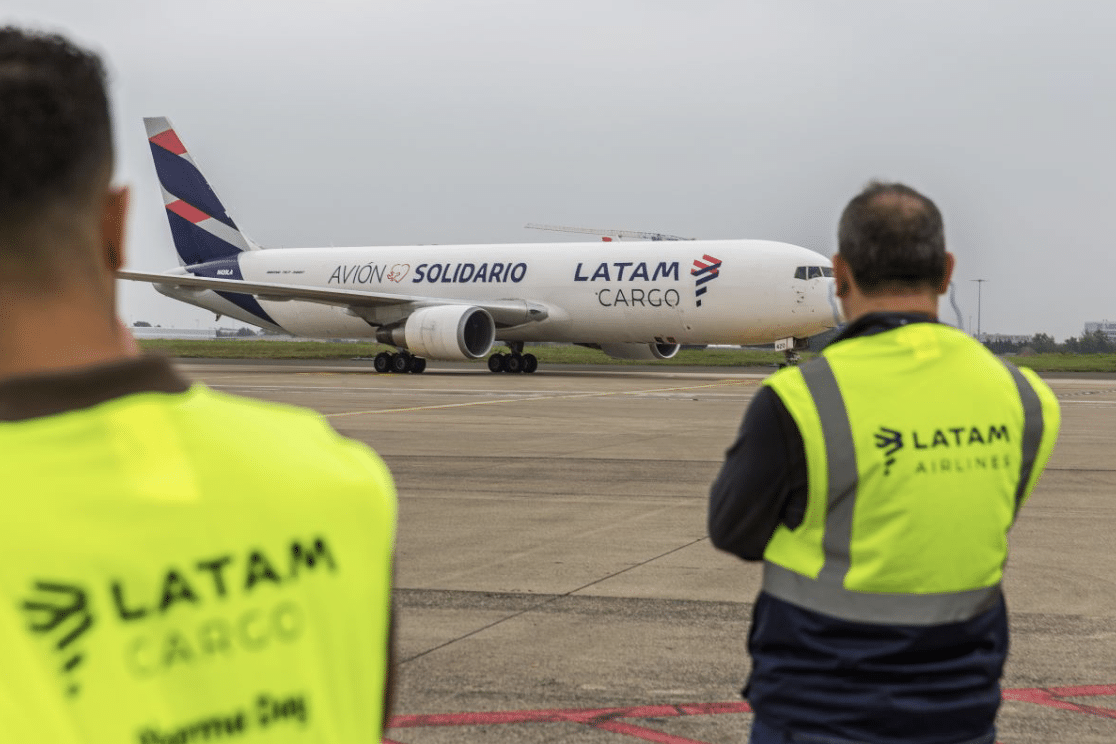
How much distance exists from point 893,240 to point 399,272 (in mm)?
31793

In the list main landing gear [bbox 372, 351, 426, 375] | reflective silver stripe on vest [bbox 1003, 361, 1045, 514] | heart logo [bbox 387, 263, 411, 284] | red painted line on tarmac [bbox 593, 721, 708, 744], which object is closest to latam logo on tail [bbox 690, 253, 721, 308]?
main landing gear [bbox 372, 351, 426, 375]

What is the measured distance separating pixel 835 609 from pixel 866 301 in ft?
1.87

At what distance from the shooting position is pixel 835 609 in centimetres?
221

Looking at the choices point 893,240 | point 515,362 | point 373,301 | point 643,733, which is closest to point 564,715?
point 643,733

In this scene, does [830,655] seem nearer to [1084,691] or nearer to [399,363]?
[1084,691]

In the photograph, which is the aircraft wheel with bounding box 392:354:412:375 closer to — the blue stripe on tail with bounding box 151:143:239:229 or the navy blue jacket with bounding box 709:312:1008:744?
the blue stripe on tail with bounding box 151:143:239:229

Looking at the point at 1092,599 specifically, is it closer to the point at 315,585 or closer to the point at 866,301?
the point at 866,301

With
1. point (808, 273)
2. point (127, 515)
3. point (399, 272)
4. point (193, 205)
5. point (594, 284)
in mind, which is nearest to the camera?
point (127, 515)

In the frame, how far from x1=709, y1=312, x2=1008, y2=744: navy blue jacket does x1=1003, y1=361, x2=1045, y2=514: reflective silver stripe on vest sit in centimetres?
29

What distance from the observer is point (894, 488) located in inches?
88.8

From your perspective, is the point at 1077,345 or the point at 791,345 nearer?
the point at 791,345

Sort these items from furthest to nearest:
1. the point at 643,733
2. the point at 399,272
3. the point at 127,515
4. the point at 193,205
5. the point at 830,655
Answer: the point at 193,205
the point at 399,272
the point at 643,733
the point at 830,655
the point at 127,515

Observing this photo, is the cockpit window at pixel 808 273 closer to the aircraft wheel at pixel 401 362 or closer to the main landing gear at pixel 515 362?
the main landing gear at pixel 515 362

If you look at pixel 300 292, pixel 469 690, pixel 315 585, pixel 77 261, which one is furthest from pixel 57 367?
pixel 300 292
